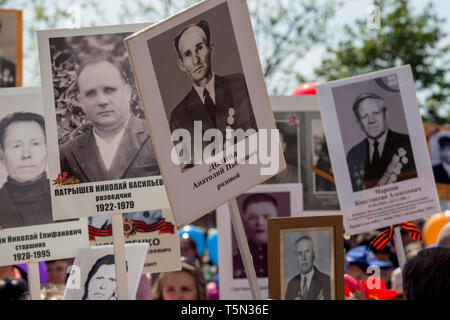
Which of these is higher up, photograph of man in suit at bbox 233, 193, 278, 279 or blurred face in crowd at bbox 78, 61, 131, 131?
blurred face in crowd at bbox 78, 61, 131, 131

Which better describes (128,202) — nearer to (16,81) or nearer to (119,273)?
(119,273)

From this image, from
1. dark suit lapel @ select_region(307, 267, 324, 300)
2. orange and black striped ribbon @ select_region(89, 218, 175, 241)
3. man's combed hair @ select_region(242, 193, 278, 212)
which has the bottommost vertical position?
dark suit lapel @ select_region(307, 267, 324, 300)

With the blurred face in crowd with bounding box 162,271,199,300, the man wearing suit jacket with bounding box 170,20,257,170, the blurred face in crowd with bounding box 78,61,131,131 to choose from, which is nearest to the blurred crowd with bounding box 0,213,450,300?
the blurred face in crowd with bounding box 162,271,199,300

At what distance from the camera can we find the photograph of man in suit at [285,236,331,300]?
7.71 ft

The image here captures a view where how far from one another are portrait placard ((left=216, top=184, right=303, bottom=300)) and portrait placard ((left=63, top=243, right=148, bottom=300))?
0.79 meters

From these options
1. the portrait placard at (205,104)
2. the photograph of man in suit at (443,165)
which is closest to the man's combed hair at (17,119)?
the portrait placard at (205,104)

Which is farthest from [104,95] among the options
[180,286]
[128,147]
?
[180,286]

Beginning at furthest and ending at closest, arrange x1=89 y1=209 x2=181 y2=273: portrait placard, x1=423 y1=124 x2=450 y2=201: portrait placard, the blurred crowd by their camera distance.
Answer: x1=423 y1=124 x2=450 y2=201: portrait placard < x1=89 y1=209 x2=181 y2=273: portrait placard < the blurred crowd

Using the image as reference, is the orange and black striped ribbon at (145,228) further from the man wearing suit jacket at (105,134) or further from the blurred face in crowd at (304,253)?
the blurred face in crowd at (304,253)

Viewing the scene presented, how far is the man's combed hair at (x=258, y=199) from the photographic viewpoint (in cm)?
350

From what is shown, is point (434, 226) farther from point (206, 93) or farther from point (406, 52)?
point (406, 52)

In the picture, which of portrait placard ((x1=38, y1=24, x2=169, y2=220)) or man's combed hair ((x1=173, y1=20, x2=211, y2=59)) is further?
portrait placard ((x1=38, y1=24, x2=169, y2=220))

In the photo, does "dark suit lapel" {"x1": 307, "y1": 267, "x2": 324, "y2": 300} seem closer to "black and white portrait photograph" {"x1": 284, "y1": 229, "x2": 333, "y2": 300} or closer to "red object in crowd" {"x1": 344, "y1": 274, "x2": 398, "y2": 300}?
"black and white portrait photograph" {"x1": 284, "y1": 229, "x2": 333, "y2": 300}
